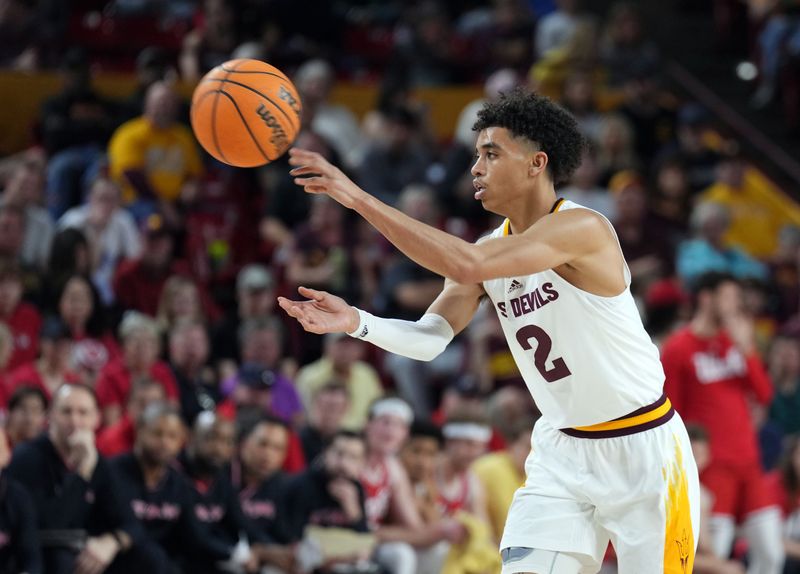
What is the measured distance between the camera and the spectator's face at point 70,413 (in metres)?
7.55

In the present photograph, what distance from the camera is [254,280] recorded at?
34.2 ft

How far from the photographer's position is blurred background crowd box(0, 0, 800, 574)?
8.29 m

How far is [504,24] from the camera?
1488cm

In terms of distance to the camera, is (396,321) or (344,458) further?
(344,458)

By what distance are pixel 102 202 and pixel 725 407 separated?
191 inches

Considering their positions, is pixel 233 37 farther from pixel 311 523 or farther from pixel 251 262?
pixel 311 523

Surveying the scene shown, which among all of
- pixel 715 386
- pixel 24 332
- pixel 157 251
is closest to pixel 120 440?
pixel 24 332

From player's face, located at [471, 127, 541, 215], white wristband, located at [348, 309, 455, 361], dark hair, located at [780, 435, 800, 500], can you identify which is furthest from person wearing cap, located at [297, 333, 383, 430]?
player's face, located at [471, 127, 541, 215]

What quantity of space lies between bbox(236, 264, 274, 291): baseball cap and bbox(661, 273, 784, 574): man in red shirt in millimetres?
3038

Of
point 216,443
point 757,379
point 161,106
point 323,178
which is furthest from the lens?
point 161,106

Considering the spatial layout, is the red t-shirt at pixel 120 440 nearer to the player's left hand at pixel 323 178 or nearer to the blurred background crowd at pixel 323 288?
the blurred background crowd at pixel 323 288

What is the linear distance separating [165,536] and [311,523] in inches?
38.8

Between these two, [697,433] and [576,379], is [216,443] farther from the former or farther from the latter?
[576,379]

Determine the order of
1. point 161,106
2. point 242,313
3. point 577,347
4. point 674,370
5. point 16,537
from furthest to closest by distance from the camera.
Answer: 1. point 161,106
2. point 242,313
3. point 674,370
4. point 16,537
5. point 577,347
